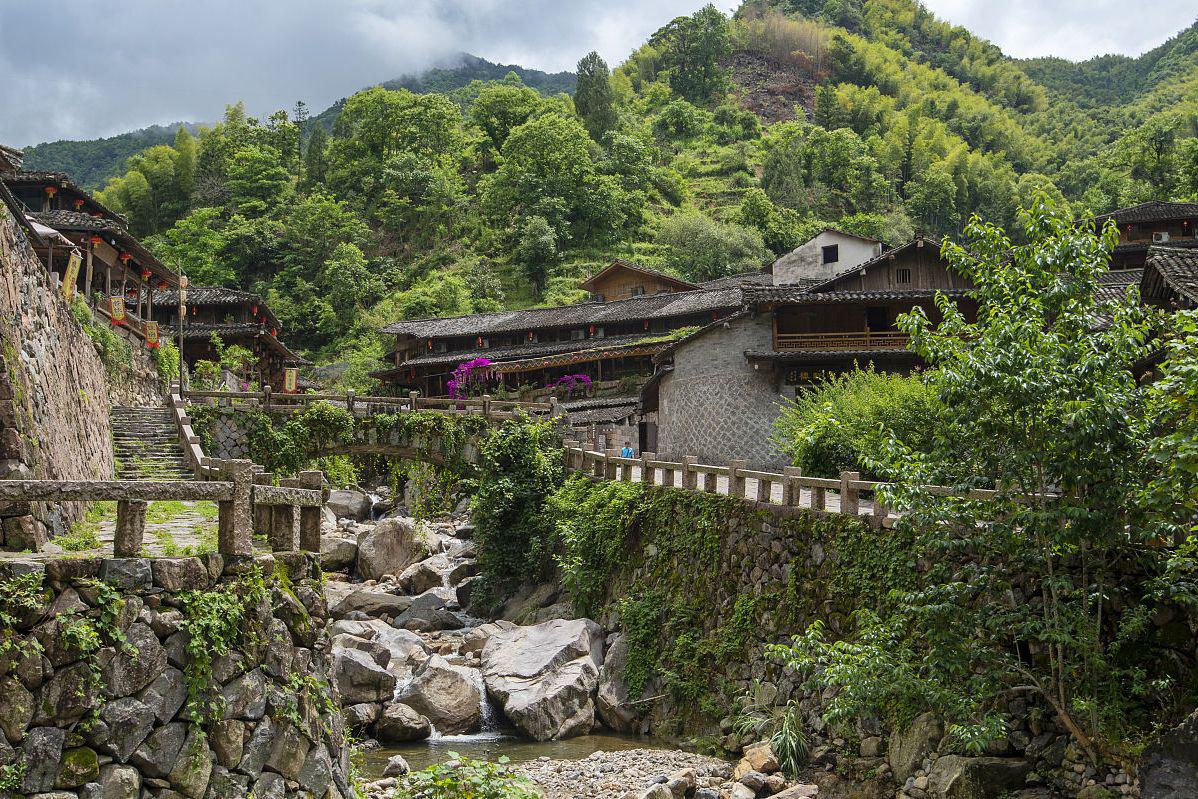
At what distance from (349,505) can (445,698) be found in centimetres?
2178

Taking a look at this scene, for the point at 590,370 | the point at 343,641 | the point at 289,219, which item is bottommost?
the point at 343,641

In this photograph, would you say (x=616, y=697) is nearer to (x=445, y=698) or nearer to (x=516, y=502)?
(x=445, y=698)

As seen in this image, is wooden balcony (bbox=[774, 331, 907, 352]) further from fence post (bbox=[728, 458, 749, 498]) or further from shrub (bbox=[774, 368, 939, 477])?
fence post (bbox=[728, 458, 749, 498])

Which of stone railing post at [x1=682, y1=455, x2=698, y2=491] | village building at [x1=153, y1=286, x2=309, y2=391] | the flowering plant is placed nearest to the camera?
stone railing post at [x1=682, y1=455, x2=698, y2=491]

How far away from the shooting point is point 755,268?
7294cm

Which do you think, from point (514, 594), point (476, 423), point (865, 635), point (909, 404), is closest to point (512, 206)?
point (476, 423)

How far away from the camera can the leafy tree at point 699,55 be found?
125 meters

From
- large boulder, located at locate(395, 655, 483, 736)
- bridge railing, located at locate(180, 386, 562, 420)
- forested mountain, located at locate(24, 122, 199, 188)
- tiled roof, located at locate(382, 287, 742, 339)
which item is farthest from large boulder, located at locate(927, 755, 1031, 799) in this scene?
forested mountain, located at locate(24, 122, 199, 188)

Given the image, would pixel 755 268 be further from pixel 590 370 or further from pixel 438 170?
pixel 438 170

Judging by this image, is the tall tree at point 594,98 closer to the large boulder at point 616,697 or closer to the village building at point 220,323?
the village building at point 220,323

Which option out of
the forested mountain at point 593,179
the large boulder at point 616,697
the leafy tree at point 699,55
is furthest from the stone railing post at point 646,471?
the leafy tree at point 699,55

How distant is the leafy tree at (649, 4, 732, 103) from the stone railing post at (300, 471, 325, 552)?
121 m

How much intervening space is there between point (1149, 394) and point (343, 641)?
16.2m

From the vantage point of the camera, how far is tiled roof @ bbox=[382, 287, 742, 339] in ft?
168
